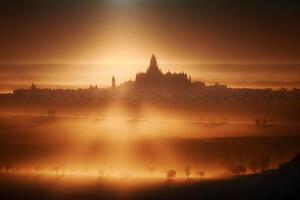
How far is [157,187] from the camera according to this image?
7994 centimetres

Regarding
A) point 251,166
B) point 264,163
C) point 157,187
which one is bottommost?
point 251,166

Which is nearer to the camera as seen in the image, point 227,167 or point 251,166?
point 251,166

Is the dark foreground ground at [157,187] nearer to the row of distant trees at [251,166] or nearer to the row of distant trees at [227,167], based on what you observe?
the row of distant trees at [227,167]

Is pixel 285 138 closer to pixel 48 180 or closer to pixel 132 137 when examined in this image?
pixel 132 137

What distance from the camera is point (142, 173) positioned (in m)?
106

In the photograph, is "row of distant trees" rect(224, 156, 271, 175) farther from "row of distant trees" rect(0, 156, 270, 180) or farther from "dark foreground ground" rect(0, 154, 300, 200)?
"dark foreground ground" rect(0, 154, 300, 200)

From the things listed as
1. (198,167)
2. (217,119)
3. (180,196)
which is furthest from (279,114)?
(180,196)

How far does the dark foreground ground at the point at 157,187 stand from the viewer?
61969mm

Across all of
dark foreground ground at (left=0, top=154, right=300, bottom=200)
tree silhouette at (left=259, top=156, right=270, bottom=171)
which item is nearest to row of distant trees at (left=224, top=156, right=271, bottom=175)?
tree silhouette at (left=259, top=156, right=270, bottom=171)

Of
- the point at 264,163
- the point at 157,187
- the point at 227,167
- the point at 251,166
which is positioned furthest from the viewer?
the point at 227,167

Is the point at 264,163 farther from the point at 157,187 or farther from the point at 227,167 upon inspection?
the point at 157,187

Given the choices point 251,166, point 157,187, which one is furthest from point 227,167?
point 157,187

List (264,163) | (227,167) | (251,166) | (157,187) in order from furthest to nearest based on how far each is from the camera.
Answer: (227,167) → (264,163) → (251,166) → (157,187)

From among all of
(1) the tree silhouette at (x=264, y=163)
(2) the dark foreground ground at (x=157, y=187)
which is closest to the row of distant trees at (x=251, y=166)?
(1) the tree silhouette at (x=264, y=163)
